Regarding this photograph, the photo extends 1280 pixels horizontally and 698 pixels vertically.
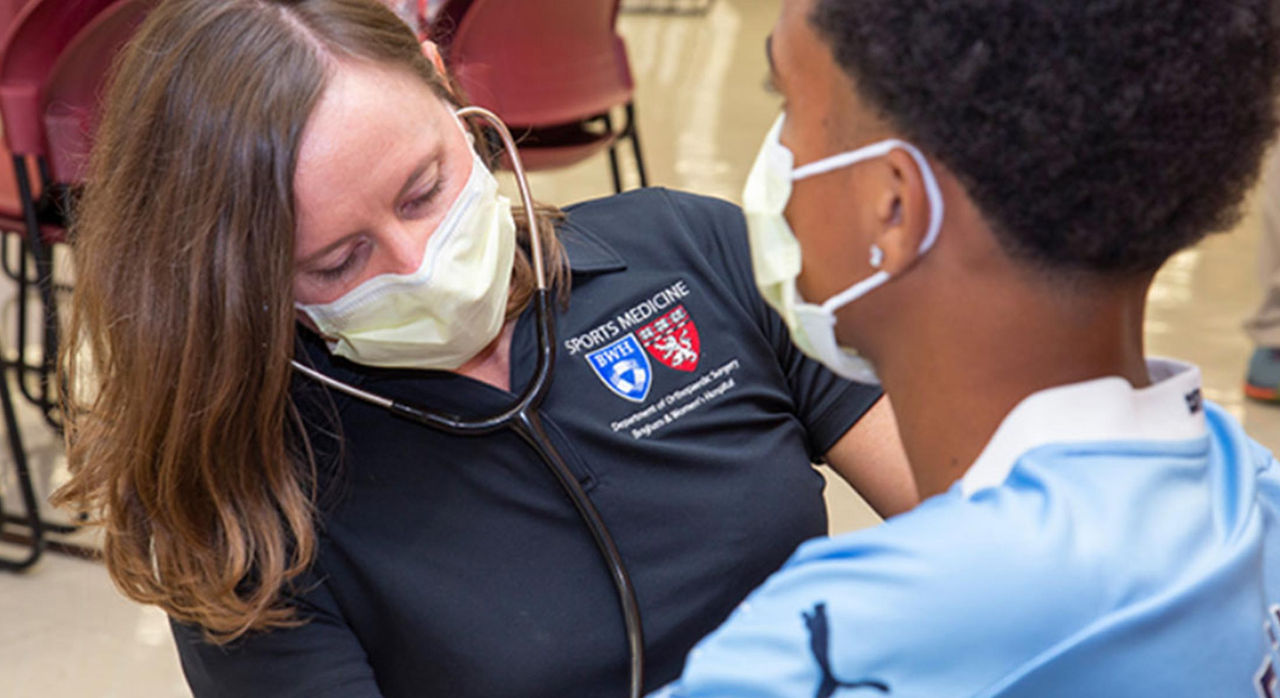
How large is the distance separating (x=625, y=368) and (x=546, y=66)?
56.7 inches

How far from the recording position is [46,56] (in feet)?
6.46

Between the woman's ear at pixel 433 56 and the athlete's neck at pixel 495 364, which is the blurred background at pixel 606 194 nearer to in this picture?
the woman's ear at pixel 433 56

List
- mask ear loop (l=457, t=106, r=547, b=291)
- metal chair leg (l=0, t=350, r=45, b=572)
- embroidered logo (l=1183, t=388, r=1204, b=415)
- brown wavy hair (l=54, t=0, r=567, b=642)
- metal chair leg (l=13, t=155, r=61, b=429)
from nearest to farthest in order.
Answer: embroidered logo (l=1183, t=388, r=1204, b=415), brown wavy hair (l=54, t=0, r=567, b=642), mask ear loop (l=457, t=106, r=547, b=291), metal chair leg (l=13, t=155, r=61, b=429), metal chair leg (l=0, t=350, r=45, b=572)

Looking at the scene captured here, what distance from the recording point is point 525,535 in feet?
3.73

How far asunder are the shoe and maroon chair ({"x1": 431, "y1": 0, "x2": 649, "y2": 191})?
1389 millimetres

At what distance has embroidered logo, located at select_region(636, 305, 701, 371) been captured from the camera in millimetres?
1212

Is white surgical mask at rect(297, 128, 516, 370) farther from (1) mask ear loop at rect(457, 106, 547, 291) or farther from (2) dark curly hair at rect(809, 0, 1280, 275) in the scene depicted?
(2) dark curly hair at rect(809, 0, 1280, 275)

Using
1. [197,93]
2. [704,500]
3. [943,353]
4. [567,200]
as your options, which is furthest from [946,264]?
[567,200]

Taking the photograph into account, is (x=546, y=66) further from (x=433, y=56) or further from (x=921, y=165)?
(x=921, y=165)

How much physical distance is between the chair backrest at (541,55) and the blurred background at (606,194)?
4cm

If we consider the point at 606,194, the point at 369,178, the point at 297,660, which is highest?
the point at 369,178

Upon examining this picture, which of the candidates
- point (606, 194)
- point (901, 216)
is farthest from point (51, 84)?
point (606, 194)

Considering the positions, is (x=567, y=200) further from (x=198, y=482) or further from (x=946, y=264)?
(x=946, y=264)

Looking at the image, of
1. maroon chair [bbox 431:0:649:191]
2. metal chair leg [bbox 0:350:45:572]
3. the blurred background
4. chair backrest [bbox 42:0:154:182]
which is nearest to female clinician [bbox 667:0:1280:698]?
the blurred background
